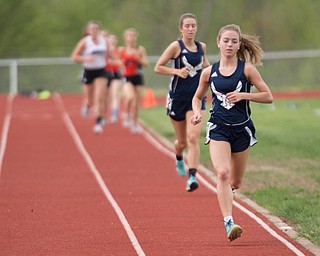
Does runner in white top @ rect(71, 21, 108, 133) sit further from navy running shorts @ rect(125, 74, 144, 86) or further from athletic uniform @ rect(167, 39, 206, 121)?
athletic uniform @ rect(167, 39, 206, 121)

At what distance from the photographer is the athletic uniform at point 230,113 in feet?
31.8

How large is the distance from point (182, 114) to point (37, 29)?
119 ft

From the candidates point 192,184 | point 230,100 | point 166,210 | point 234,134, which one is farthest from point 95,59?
point 230,100

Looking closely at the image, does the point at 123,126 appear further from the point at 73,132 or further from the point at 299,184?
the point at 299,184

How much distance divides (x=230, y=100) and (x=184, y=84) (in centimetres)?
348

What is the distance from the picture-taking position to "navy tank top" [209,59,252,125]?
9.68 meters

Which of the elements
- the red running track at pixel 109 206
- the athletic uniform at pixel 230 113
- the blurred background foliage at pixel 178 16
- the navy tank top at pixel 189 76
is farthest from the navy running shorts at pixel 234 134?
the blurred background foliage at pixel 178 16

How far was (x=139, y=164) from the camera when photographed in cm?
1677

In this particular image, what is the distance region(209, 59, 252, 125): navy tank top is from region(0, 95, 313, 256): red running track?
1136 millimetres

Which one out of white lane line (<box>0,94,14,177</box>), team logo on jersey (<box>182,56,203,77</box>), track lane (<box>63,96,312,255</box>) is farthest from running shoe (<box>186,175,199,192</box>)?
white lane line (<box>0,94,14,177</box>)

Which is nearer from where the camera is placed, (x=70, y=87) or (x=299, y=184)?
(x=299, y=184)

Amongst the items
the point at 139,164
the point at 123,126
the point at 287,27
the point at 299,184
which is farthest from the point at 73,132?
the point at 287,27

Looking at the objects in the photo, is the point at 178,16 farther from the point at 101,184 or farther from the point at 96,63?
the point at 101,184

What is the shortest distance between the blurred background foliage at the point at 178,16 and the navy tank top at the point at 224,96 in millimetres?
40098
